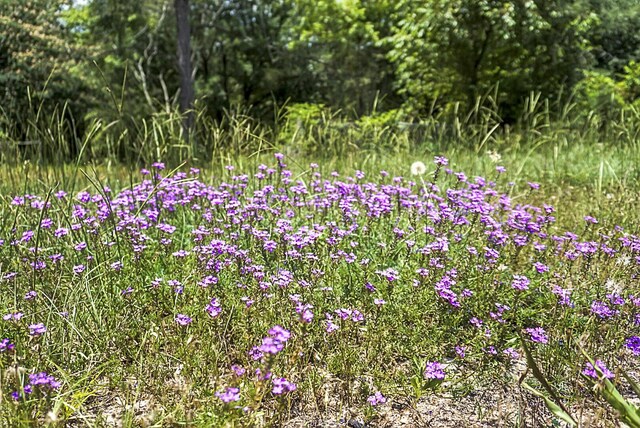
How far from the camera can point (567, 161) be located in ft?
20.4

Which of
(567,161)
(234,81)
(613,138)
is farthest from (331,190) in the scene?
(234,81)

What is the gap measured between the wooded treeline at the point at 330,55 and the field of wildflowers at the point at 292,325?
5060 mm

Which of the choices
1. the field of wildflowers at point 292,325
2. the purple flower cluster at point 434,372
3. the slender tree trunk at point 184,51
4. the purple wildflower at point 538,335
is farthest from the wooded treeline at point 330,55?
the purple flower cluster at point 434,372

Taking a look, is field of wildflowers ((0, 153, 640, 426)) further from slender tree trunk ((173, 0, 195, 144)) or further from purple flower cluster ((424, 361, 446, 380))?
slender tree trunk ((173, 0, 195, 144))

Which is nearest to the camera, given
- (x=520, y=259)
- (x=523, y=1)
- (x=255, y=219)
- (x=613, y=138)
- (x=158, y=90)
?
(x=255, y=219)

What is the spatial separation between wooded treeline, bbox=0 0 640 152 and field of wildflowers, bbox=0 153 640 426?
16.6ft

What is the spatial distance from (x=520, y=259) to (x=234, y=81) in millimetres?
17827

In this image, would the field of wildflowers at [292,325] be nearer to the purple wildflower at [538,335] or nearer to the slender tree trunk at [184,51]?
the purple wildflower at [538,335]

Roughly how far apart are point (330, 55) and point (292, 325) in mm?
16859

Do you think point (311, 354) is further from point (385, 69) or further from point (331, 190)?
point (385, 69)

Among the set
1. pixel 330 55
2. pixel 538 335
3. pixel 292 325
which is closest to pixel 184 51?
pixel 330 55

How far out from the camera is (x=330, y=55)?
18.0 m

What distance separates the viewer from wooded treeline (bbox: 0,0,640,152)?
1155cm

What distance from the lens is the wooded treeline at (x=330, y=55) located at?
11555 millimetres
